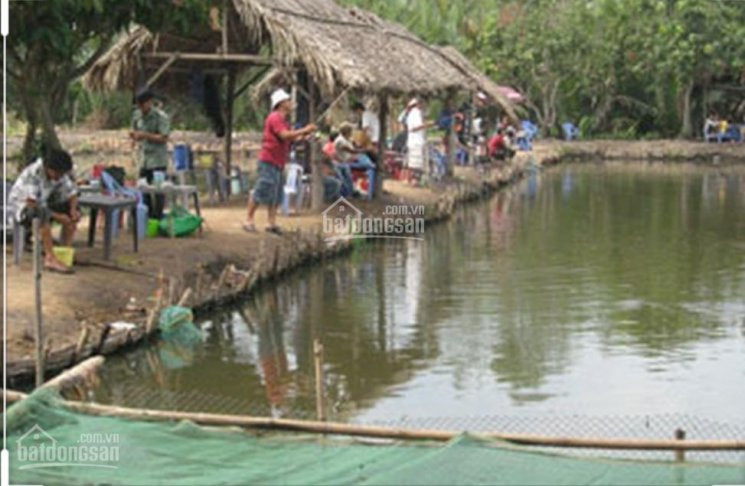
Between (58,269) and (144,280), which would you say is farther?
(144,280)

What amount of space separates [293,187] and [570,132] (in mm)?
22238

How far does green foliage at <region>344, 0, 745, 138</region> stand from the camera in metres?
35.9

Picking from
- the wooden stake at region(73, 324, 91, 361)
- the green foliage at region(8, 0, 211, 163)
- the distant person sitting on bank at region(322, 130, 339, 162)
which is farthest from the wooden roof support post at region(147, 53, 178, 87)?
the wooden stake at region(73, 324, 91, 361)

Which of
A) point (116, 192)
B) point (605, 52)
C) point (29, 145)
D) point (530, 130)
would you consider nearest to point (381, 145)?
point (116, 192)

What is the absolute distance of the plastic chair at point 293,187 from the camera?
17.4 meters

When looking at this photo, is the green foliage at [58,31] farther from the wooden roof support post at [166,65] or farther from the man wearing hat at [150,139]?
the wooden roof support post at [166,65]

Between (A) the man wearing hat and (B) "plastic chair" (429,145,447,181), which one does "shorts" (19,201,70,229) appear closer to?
(A) the man wearing hat

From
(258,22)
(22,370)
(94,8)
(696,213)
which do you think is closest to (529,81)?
(696,213)

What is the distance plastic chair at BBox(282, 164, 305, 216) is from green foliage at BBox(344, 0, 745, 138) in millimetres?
19168

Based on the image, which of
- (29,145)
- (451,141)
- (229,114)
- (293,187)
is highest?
(229,114)

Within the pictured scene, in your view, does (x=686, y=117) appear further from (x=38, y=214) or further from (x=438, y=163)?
(x=38, y=214)

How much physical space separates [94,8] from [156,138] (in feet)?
12.0

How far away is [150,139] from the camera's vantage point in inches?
581

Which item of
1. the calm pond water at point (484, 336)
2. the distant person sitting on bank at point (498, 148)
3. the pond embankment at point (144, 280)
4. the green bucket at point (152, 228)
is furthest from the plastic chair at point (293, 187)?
the distant person sitting on bank at point (498, 148)
